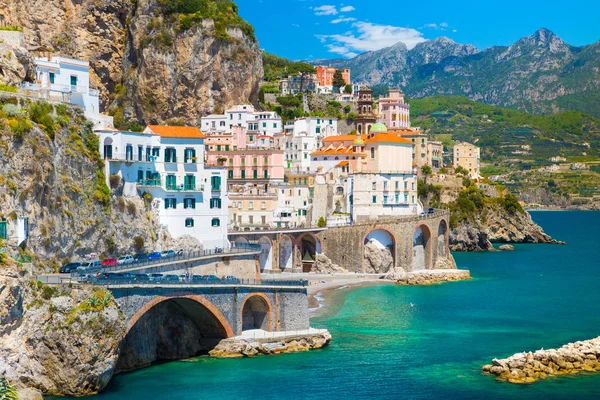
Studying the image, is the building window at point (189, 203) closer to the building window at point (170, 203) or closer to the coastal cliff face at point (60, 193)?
the building window at point (170, 203)

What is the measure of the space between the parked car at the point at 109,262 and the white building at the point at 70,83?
13585mm

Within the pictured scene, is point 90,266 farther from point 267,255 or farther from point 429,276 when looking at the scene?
point 429,276

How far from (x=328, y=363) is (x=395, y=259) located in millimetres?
46192

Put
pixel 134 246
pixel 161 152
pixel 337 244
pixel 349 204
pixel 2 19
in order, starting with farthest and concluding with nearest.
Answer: pixel 2 19, pixel 349 204, pixel 337 244, pixel 161 152, pixel 134 246

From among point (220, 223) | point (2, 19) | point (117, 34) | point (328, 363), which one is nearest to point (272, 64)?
point (117, 34)

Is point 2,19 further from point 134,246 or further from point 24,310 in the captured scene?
point 24,310

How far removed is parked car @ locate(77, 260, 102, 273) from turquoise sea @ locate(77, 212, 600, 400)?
21.7 ft

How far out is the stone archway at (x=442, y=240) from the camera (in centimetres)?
10794

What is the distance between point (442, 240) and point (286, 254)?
21.6 metres

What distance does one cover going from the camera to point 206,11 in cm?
12512

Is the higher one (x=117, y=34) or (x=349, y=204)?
(x=117, y=34)

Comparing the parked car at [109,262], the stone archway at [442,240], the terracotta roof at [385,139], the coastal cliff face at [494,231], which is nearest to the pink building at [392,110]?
the coastal cliff face at [494,231]

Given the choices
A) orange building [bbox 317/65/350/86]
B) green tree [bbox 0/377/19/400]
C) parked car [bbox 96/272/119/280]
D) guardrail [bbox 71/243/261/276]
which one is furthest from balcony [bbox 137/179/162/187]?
orange building [bbox 317/65/350/86]

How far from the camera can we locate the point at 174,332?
56.4 m
